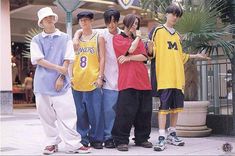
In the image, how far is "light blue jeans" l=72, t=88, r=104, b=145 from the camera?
5.50 metres

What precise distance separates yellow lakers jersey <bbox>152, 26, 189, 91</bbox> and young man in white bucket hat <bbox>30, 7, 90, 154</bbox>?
3.86 feet

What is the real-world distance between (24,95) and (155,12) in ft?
44.3

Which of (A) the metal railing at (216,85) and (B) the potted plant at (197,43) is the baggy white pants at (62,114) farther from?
(A) the metal railing at (216,85)

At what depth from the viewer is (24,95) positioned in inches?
763

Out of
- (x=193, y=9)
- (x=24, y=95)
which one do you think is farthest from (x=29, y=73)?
(x=193, y=9)

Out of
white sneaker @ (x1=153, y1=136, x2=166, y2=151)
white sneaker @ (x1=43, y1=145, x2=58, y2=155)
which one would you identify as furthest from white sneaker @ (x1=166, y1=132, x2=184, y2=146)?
white sneaker @ (x1=43, y1=145, x2=58, y2=155)

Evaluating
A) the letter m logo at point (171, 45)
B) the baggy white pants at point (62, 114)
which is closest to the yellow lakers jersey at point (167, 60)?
the letter m logo at point (171, 45)

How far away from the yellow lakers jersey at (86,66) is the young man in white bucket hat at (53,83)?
0.35m

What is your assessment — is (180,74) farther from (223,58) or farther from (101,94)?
(223,58)

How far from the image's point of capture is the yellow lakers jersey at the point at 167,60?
5.42m

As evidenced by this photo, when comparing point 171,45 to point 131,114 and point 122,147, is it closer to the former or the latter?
point 131,114

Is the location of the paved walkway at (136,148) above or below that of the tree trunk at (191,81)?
below

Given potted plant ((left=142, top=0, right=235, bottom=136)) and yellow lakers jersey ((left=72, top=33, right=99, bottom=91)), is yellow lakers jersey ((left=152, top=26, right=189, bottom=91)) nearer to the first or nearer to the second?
potted plant ((left=142, top=0, right=235, bottom=136))

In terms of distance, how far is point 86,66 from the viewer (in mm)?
5445
